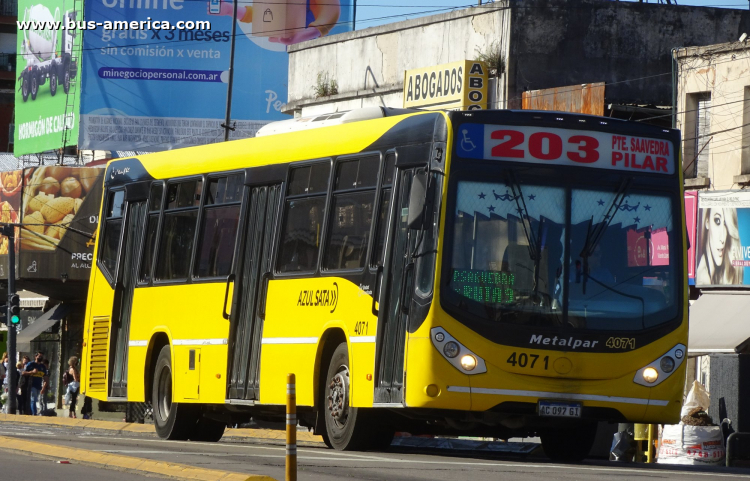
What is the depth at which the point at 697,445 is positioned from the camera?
20.4 metres

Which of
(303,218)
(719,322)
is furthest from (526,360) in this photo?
(719,322)

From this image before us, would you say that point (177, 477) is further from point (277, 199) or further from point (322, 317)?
point (277, 199)

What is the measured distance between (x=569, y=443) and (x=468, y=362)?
2539 mm

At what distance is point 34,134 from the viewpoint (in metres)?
58.0

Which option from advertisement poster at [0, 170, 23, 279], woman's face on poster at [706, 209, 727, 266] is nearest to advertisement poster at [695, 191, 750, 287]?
woman's face on poster at [706, 209, 727, 266]

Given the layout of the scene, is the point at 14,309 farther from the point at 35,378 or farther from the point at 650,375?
the point at 650,375

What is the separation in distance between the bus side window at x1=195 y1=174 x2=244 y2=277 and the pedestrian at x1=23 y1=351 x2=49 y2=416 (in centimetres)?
2114

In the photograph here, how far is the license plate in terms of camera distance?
504 inches

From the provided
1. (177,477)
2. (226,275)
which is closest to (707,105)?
(226,275)

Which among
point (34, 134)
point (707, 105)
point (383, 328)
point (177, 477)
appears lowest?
point (177, 477)

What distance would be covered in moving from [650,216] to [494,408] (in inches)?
89.7

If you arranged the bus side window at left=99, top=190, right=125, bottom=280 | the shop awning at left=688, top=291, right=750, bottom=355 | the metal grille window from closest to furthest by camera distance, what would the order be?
the bus side window at left=99, top=190, right=125, bottom=280 → the shop awning at left=688, top=291, right=750, bottom=355 → the metal grille window

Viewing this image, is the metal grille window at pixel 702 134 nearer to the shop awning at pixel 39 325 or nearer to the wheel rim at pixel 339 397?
the wheel rim at pixel 339 397

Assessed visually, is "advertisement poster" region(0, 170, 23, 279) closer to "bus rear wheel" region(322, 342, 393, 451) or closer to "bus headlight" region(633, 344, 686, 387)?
"bus rear wheel" region(322, 342, 393, 451)
